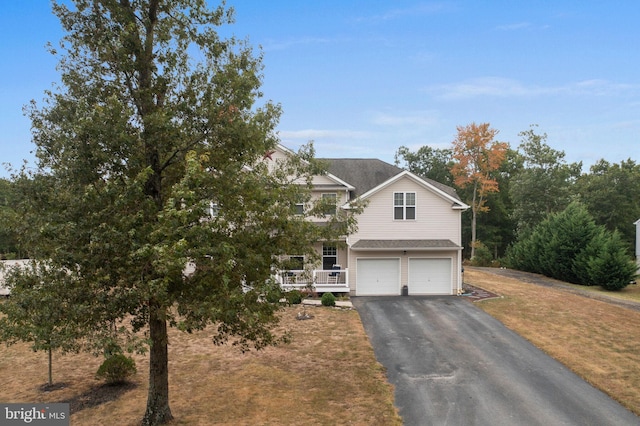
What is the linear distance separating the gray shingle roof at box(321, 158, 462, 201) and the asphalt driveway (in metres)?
9.45

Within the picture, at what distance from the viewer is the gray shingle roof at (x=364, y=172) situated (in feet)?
93.0

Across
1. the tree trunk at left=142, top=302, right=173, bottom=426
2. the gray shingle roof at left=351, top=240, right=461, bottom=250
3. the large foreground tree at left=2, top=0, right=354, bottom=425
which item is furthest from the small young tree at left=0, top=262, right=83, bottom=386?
the gray shingle roof at left=351, top=240, right=461, bottom=250

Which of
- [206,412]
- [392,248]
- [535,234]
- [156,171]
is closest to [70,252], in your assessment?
[156,171]

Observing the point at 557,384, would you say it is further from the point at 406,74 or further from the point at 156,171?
the point at 406,74

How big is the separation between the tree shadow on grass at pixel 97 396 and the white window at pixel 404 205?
54.9 ft

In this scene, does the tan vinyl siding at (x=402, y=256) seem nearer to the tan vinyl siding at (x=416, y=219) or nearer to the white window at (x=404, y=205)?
the tan vinyl siding at (x=416, y=219)

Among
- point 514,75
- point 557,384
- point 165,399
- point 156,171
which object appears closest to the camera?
point 156,171

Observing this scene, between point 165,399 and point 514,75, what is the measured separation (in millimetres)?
23076

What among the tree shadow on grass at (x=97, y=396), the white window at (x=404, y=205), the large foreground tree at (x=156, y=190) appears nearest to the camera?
the large foreground tree at (x=156, y=190)

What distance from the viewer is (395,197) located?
25938 mm

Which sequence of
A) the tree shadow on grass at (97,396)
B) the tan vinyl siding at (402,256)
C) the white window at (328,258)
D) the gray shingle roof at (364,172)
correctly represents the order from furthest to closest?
1. the gray shingle roof at (364,172)
2. the white window at (328,258)
3. the tan vinyl siding at (402,256)
4. the tree shadow on grass at (97,396)

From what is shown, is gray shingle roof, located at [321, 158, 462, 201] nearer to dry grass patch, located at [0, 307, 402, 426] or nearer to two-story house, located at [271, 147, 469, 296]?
two-story house, located at [271, 147, 469, 296]

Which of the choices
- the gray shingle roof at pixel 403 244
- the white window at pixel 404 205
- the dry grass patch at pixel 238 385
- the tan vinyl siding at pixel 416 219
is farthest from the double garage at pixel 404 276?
the dry grass patch at pixel 238 385

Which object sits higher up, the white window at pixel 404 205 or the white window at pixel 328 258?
the white window at pixel 404 205
